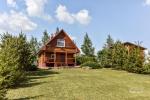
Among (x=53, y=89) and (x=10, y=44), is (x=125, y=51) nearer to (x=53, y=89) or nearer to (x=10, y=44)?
(x=10, y=44)

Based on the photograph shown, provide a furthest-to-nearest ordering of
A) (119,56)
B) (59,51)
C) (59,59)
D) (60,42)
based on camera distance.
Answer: (59,59) → (60,42) → (59,51) → (119,56)

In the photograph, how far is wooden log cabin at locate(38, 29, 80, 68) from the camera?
58.4 meters

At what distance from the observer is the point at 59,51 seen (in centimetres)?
5878

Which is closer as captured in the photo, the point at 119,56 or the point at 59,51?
the point at 119,56

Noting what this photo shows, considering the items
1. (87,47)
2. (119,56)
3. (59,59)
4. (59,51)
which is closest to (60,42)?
(59,51)

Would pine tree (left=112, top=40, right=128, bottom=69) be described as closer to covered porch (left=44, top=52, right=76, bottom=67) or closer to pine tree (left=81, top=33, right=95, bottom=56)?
covered porch (left=44, top=52, right=76, bottom=67)

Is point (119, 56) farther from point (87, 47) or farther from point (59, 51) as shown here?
point (87, 47)

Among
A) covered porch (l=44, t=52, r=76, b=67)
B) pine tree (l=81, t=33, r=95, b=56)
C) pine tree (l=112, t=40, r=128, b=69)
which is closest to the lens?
pine tree (l=112, t=40, r=128, b=69)

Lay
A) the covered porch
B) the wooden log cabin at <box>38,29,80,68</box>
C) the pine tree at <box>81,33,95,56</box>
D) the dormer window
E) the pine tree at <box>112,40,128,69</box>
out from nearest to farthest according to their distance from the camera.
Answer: the pine tree at <box>112,40,128,69</box>
the wooden log cabin at <box>38,29,80,68</box>
the covered porch
the dormer window
the pine tree at <box>81,33,95,56</box>

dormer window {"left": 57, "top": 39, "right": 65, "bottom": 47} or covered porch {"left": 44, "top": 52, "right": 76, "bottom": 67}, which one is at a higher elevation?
dormer window {"left": 57, "top": 39, "right": 65, "bottom": 47}

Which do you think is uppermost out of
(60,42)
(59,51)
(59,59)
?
(60,42)

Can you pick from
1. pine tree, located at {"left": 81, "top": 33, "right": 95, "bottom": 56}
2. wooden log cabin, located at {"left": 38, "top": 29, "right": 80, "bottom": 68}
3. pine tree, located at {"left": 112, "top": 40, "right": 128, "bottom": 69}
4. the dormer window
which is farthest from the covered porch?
pine tree, located at {"left": 81, "top": 33, "right": 95, "bottom": 56}

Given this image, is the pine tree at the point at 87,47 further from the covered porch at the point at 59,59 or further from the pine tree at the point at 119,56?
the pine tree at the point at 119,56

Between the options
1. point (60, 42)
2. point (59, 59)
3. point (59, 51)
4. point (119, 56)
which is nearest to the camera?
point (119, 56)
